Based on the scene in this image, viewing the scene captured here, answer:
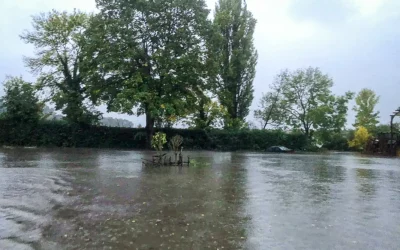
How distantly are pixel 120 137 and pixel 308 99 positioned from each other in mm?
27880

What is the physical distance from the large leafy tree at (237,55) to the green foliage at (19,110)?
65.1 feet

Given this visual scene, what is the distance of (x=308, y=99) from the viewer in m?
→ 54.2

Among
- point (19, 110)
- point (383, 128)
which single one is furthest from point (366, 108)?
point (19, 110)

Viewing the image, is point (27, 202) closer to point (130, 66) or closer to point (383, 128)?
point (130, 66)

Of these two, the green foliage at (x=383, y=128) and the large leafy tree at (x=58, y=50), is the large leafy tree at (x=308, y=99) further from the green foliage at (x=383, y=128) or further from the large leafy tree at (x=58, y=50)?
the large leafy tree at (x=58, y=50)

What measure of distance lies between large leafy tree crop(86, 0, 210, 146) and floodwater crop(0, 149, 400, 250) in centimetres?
2105

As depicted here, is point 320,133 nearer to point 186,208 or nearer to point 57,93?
point 57,93

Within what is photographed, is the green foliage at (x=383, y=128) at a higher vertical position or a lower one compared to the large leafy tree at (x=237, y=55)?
lower

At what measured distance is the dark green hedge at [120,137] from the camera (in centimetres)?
3472

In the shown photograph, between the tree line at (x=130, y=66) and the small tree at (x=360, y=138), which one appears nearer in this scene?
the tree line at (x=130, y=66)

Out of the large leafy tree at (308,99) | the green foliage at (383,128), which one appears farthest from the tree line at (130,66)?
the green foliage at (383,128)

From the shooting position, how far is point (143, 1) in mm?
33812

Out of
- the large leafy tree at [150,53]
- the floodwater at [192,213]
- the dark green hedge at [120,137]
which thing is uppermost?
the large leafy tree at [150,53]

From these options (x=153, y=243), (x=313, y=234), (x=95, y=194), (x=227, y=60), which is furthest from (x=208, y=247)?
(x=227, y=60)
